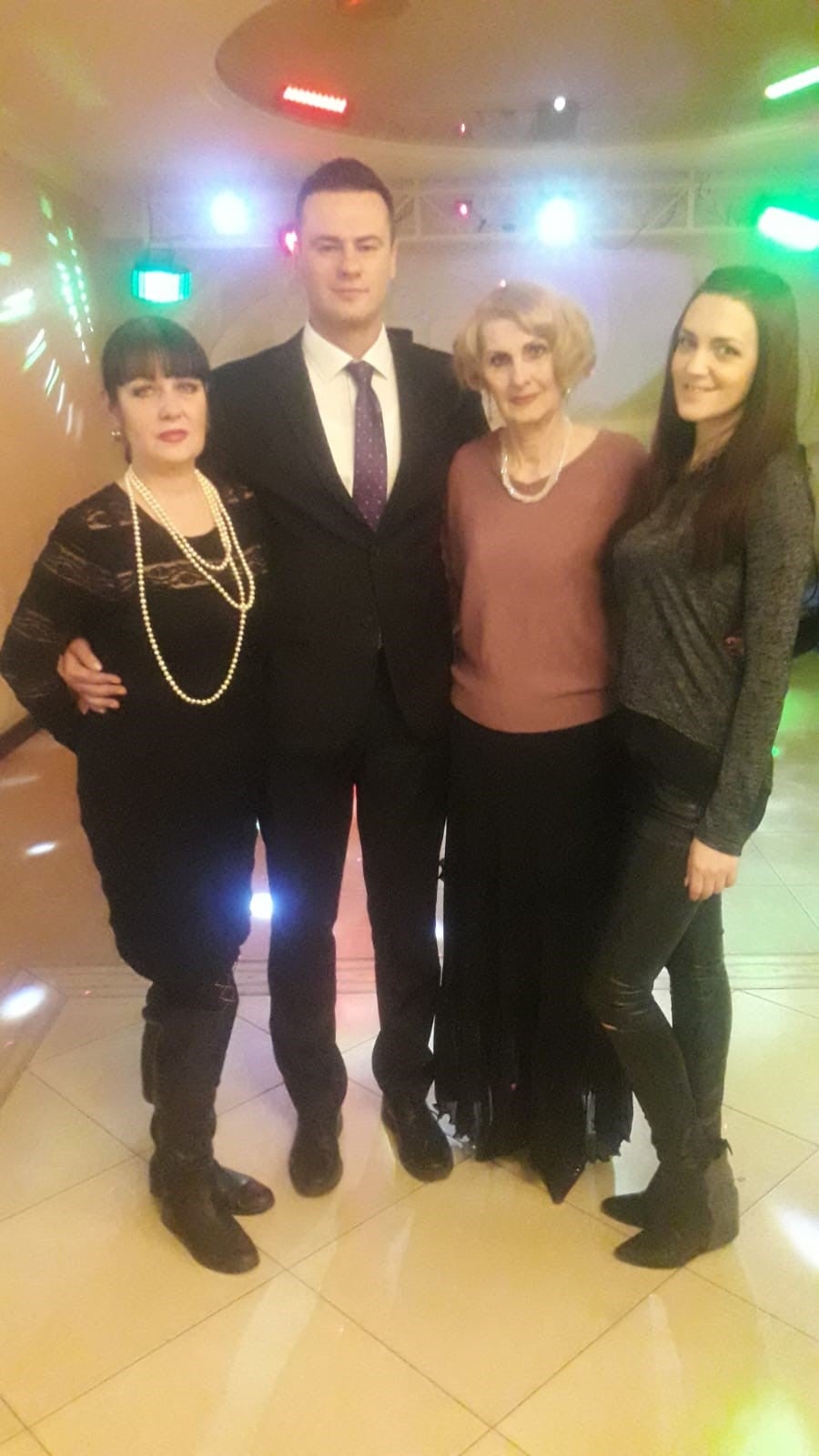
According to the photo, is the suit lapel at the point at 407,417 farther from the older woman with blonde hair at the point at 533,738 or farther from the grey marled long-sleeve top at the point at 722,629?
the grey marled long-sleeve top at the point at 722,629

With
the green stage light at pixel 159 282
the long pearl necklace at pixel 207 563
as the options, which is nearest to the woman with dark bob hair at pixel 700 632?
the long pearl necklace at pixel 207 563

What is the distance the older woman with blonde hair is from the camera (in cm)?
160

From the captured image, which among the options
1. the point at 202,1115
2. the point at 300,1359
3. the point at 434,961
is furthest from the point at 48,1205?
the point at 434,961

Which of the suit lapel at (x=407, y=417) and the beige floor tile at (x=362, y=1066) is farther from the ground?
the suit lapel at (x=407, y=417)

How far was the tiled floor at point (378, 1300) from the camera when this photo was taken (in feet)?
4.64

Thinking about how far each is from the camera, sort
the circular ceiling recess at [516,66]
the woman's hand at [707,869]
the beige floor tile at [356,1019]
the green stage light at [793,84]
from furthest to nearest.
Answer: the green stage light at [793,84]
the circular ceiling recess at [516,66]
the beige floor tile at [356,1019]
the woman's hand at [707,869]

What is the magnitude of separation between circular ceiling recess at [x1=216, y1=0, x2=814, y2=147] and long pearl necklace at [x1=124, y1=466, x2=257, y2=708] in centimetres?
322

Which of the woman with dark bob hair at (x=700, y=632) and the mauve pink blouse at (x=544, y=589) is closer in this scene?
the woman with dark bob hair at (x=700, y=632)

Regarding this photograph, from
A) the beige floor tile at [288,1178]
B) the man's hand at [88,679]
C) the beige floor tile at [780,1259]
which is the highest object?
the man's hand at [88,679]

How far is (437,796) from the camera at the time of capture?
1831 mm

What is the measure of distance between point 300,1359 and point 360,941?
1.40 m

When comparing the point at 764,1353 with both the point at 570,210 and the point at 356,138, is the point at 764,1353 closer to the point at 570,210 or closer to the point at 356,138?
the point at 356,138

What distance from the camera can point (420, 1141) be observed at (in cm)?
193

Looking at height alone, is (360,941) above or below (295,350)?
below
